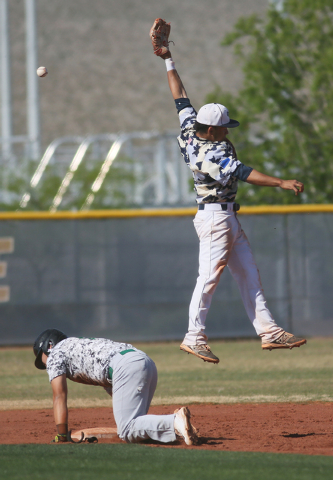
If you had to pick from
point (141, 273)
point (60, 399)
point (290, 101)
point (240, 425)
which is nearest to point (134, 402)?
point (60, 399)

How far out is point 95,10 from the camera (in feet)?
129

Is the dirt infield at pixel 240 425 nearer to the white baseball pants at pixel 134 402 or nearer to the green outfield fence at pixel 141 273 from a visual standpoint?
the white baseball pants at pixel 134 402

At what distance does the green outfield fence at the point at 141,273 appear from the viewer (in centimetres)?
1180

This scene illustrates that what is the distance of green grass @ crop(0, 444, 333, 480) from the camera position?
390cm

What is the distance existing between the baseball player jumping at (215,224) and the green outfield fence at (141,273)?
6.05 m

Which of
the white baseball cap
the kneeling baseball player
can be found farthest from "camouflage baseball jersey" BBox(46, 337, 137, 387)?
the white baseball cap

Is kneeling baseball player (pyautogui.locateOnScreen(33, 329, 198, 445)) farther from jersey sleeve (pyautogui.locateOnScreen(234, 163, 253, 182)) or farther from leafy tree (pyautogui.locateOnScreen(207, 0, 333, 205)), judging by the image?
leafy tree (pyautogui.locateOnScreen(207, 0, 333, 205))

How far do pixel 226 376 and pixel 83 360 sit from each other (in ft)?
13.3

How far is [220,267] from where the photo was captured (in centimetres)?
557

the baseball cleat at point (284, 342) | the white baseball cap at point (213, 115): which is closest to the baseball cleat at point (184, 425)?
the baseball cleat at point (284, 342)

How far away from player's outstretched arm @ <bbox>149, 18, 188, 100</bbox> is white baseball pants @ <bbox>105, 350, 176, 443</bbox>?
2243 mm

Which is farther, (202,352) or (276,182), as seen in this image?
(202,352)

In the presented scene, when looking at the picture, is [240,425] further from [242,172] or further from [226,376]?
[226,376]

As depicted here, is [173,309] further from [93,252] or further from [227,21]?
[227,21]
